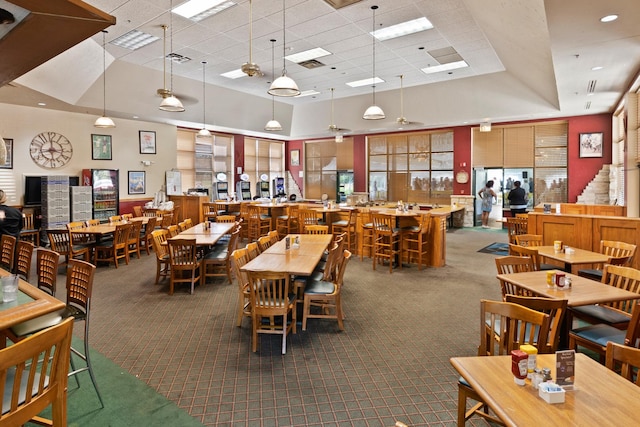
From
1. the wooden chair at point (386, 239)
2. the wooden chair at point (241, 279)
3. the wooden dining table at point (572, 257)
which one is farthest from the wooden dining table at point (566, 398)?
the wooden chair at point (386, 239)

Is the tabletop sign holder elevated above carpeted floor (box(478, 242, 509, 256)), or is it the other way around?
the tabletop sign holder

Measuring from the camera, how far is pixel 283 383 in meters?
3.03

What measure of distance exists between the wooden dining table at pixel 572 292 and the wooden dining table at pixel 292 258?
1883mm

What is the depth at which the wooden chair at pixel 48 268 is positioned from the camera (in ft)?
10.7

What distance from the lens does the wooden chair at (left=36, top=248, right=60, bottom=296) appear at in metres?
3.27

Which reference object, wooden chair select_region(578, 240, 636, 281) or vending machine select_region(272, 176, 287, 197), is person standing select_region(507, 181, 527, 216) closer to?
wooden chair select_region(578, 240, 636, 281)

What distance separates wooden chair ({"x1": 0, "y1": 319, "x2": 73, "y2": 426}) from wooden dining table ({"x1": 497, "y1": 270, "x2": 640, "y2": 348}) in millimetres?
3282

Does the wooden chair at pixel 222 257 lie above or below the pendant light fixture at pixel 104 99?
below

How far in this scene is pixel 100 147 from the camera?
10.3m

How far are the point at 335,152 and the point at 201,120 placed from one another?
245 inches

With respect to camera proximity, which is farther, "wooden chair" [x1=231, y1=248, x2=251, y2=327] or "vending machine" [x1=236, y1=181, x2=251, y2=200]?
"vending machine" [x1=236, y1=181, x2=251, y2=200]


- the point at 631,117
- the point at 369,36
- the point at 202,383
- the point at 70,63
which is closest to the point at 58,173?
the point at 70,63

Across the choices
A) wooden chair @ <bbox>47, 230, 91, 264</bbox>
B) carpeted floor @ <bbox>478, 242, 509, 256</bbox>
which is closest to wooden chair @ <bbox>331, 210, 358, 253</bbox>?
carpeted floor @ <bbox>478, 242, 509, 256</bbox>

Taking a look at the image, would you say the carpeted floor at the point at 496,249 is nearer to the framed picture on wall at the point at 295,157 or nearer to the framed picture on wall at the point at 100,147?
the framed picture on wall at the point at 295,157
